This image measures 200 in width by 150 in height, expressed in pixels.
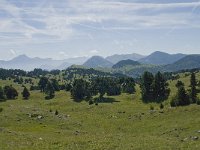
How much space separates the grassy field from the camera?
5138cm

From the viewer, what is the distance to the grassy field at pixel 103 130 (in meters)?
51.4

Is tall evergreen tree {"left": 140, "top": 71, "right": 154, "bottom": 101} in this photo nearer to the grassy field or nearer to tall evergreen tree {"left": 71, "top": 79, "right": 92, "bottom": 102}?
the grassy field

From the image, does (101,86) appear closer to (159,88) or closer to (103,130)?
(159,88)

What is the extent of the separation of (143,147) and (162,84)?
296ft

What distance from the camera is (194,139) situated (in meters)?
53.1

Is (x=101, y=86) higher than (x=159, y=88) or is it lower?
higher

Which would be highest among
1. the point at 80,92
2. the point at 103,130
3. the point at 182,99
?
Answer: the point at 80,92

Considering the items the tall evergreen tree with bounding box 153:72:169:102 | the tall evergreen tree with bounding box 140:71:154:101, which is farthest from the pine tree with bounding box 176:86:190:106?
the tall evergreen tree with bounding box 140:71:154:101

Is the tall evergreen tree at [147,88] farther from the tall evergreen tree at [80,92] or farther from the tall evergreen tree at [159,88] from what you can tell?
the tall evergreen tree at [80,92]

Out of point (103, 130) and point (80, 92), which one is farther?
point (80, 92)

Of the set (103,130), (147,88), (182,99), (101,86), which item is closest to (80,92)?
(101,86)

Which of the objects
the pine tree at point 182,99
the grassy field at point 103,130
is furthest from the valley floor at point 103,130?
the pine tree at point 182,99

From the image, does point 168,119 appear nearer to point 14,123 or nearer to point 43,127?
point 43,127

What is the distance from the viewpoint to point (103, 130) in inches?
3039
